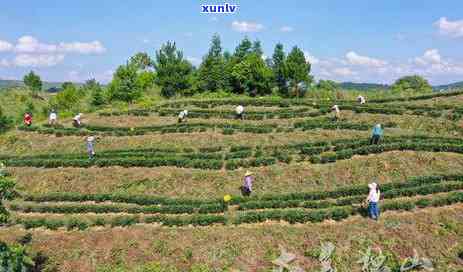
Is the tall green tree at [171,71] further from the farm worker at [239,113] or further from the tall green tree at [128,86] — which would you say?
the farm worker at [239,113]

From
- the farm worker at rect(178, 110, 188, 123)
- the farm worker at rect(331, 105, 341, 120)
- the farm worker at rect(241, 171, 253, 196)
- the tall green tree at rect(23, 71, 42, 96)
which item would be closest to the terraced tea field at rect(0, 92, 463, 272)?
the farm worker at rect(241, 171, 253, 196)

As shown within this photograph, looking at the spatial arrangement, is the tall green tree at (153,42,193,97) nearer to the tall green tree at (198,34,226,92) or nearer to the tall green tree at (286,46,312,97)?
the tall green tree at (198,34,226,92)

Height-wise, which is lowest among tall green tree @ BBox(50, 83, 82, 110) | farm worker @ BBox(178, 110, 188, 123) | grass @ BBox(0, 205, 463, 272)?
grass @ BBox(0, 205, 463, 272)

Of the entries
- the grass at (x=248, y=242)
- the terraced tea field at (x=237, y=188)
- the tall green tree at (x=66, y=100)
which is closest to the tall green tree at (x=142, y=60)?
the tall green tree at (x=66, y=100)

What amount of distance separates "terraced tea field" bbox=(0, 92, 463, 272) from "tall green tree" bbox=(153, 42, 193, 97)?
76.4ft

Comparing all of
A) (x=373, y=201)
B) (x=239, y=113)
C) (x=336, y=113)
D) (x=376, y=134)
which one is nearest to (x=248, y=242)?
(x=373, y=201)

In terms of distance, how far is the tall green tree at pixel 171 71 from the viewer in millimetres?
69875

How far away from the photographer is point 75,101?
82.6m

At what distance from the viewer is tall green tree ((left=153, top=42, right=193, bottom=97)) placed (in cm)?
6988

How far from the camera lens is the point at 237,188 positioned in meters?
30.8

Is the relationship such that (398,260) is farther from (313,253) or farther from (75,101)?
(75,101)

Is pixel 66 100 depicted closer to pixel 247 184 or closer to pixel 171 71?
pixel 171 71

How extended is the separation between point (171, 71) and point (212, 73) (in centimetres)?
807

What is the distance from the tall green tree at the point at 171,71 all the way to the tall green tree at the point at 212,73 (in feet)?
13.1
